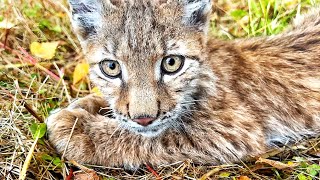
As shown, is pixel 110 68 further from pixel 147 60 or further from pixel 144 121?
pixel 144 121

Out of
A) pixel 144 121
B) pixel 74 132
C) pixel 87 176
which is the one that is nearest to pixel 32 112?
pixel 74 132

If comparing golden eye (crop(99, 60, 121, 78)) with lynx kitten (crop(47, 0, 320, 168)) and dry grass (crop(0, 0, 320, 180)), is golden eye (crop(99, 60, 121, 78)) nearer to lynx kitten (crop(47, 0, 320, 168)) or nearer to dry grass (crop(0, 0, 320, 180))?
lynx kitten (crop(47, 0, 320, 168))

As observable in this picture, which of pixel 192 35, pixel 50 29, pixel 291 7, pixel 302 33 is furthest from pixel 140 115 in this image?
pixel 291 7

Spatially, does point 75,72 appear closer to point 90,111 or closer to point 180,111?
point 90,111

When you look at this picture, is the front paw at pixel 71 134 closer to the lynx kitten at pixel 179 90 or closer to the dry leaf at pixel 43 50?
the lynx kitten at pixel 179 90

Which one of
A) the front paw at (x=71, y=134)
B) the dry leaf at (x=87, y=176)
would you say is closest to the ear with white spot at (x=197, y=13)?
the front paw at (x=71, y=134)

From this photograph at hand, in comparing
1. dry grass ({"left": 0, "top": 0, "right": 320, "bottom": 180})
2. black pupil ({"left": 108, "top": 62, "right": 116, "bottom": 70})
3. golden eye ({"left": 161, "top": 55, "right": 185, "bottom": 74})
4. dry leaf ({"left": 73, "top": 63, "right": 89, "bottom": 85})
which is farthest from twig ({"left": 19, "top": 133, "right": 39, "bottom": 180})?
dry leaf ({"left": 73, "top": 63, "right": 89, "bottom": 85})

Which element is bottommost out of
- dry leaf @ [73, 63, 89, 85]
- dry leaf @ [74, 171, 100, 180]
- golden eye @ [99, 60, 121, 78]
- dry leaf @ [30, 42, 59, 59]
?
dry leaf @ [74, 171, 100, 180]
